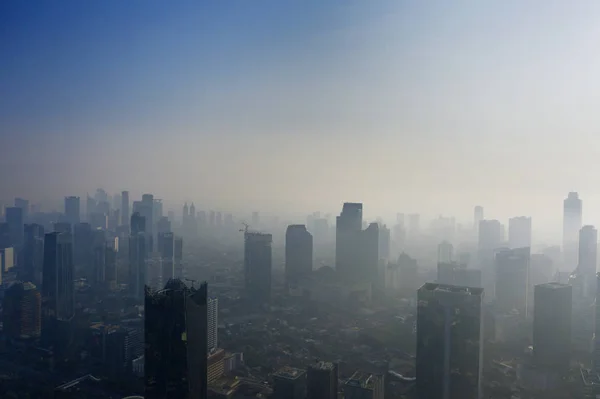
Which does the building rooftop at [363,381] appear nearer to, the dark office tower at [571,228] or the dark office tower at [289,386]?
the dark office tower at [289,386]

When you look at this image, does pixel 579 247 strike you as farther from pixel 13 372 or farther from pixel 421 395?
pixel 13 372

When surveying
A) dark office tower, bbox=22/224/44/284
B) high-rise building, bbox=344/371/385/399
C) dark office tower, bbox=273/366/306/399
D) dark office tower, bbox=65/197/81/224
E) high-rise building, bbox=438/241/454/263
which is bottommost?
dark office tower, bbox=273/366/306/399

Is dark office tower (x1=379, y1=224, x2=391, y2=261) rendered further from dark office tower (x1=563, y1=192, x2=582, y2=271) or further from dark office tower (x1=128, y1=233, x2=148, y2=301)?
dark office tower (x1=128, y1=233, x2=148, y2=301)

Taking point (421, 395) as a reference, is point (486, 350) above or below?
below

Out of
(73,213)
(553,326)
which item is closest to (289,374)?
(553,326)

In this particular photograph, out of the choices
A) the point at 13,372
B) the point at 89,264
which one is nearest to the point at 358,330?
the point at 13,372

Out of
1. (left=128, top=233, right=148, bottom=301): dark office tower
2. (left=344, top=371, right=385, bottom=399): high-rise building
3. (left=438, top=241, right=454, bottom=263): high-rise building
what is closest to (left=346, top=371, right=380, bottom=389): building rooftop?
(left=344, top=371, right=385, bottom=399): high-rise building
